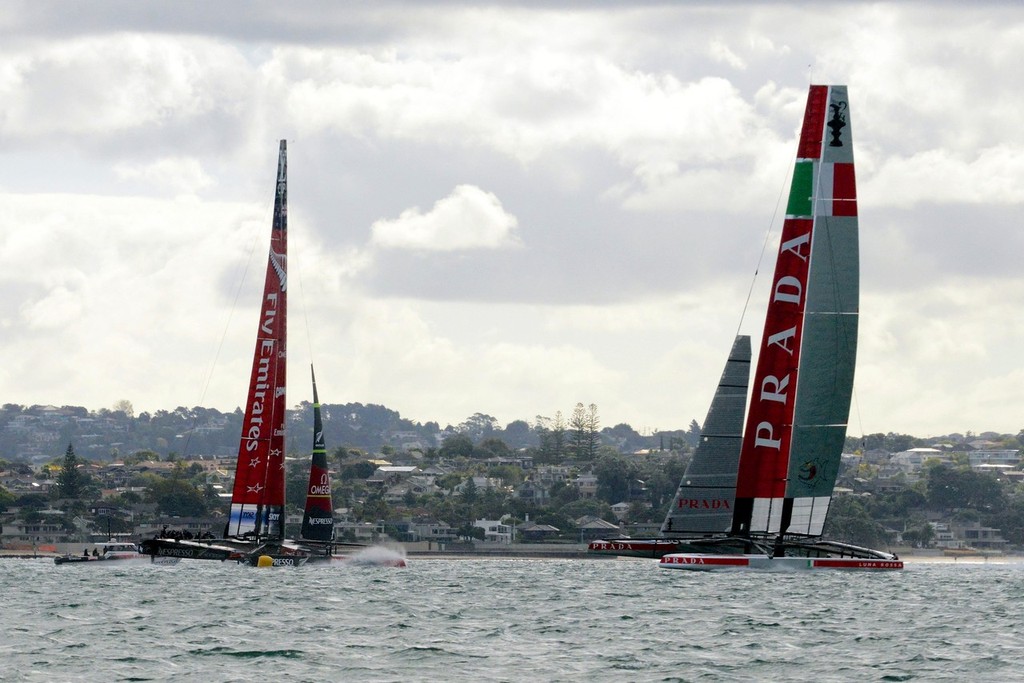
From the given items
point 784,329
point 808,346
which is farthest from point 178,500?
point 808,346

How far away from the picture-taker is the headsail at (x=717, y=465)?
176ft

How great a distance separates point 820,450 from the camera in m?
50.5

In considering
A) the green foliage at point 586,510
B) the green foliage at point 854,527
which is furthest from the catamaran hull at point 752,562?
the green foliage at point 586,510

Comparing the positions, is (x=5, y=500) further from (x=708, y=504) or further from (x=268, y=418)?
(x=708, y=504)

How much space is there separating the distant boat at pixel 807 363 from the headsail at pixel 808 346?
26mm

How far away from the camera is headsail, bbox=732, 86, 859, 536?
5009 centimetres

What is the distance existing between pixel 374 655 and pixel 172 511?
141m

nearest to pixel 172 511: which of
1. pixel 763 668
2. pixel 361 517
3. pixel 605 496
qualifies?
pixel 361 517

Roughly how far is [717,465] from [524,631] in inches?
805

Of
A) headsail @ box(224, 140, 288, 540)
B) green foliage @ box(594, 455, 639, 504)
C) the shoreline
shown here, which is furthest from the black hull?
green foliage @ box(594, 455, 639, 504)

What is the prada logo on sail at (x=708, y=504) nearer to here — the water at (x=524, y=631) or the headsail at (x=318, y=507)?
the water at (x=524, y=631)

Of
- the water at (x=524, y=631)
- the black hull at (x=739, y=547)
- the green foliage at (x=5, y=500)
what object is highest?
the black hull at (x=739, y=547)

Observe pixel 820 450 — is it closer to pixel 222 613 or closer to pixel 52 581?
pixel 222 613

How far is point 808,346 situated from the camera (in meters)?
50.2
